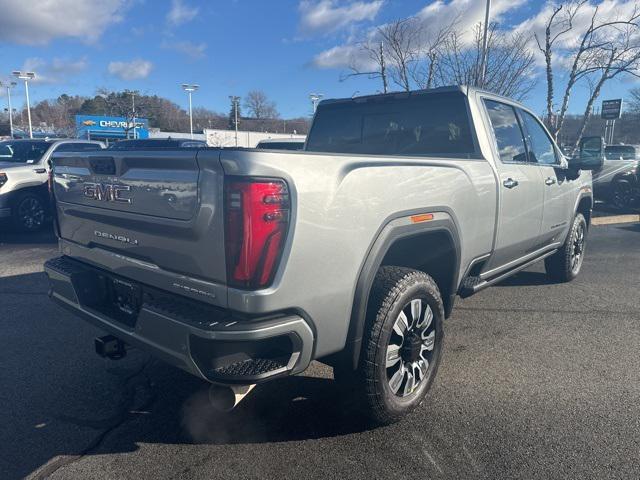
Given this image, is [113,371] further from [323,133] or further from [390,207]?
[323,133]

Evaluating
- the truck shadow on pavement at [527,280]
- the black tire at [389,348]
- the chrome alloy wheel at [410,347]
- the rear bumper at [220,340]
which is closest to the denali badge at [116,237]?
the rear bumper at [220,340]

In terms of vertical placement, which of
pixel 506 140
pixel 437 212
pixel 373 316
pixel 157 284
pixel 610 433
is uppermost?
pixel 506 140

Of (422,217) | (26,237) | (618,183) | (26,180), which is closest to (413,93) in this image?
(422,217)

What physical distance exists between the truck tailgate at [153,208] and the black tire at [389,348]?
0.89m

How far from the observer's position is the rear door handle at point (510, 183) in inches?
146

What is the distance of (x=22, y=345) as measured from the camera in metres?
3.91

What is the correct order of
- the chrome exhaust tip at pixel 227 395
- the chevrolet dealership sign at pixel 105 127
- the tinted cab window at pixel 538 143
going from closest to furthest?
the chrome exhaust tip at pixel 227 395 < the tinted cab window at pixel 538 143 < the chevrolet dealership sign at pixel 105 127

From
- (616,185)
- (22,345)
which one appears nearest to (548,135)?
(22,345)

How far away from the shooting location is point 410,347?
9.23ft

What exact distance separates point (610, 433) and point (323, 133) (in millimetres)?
3338

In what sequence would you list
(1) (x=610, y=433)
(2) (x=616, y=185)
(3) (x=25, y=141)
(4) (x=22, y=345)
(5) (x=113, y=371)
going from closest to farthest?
1. (1) (x=610, y=433)
2. (5) (x=113, y=371)
3. (4) (x=22, y=345)
4. (3) (x=25, y=141)
5. (2) (x=616, y=185)

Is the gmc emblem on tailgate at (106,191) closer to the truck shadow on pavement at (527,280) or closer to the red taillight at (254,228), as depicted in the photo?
the red taillight at (254,228)

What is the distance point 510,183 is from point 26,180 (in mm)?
8419

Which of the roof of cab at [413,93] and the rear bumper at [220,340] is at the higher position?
the roof of cab at [413,93]
